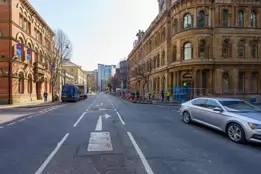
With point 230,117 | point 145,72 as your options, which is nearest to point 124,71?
point 145,72

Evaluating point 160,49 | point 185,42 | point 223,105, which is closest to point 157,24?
point 160,49

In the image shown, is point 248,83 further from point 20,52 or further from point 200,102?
point 20,52

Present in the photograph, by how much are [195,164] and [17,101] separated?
25.3 m

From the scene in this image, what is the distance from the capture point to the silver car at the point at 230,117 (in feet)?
16.8

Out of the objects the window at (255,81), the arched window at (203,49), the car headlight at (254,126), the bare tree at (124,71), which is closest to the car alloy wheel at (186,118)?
the car headlight at (254,126)

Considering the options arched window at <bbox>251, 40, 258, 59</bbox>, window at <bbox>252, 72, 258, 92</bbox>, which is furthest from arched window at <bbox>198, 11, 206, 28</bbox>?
window at <bbox>252, 72, 258, 92</bbox>

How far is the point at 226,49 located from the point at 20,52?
30315 millimetres

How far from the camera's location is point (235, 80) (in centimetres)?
2252

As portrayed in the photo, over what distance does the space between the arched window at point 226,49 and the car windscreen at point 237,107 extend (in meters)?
19.0

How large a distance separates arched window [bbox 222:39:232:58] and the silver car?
18822 mm

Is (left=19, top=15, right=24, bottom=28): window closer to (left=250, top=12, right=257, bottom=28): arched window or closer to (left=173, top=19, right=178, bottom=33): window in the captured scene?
(left=173, top=19, right=178, bottom=33): window

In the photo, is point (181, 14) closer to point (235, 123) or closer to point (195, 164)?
point (235, 123)

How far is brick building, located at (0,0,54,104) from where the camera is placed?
68.2 ft

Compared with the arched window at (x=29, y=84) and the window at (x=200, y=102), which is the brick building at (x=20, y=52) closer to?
the arched window at (x=29, y=84)
